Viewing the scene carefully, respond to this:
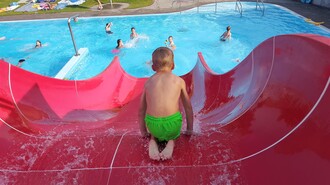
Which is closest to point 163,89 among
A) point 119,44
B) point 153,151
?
point 153,151

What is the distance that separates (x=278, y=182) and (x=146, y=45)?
387 inches

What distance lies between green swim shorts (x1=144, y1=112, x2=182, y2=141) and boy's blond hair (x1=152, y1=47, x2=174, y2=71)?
1.70ft

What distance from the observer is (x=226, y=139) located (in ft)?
10.2

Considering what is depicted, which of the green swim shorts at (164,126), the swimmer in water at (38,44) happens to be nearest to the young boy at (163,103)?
the green swim shorts at (164,126)

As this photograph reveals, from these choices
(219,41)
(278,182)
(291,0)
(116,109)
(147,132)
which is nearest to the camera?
(278,182)

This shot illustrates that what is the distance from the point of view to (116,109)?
5.20m

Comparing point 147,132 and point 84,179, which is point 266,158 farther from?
point 84,179

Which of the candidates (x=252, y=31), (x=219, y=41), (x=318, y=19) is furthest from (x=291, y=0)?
(x=219, y=41)

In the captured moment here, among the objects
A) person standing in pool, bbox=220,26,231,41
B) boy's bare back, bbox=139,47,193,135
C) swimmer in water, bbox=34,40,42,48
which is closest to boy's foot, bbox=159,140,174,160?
boy's bare back, bbox=139,47,193,135

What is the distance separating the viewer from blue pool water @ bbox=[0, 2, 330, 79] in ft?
34.0

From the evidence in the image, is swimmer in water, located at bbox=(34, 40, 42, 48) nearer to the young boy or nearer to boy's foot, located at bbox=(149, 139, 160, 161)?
the young boy

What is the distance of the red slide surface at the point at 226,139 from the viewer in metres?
2.55

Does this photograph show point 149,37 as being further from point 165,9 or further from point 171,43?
point 165,9

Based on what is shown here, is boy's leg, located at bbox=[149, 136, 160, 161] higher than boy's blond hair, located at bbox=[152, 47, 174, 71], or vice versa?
boy's blond hair, located at bbox=[152, 47, 174, 71]
